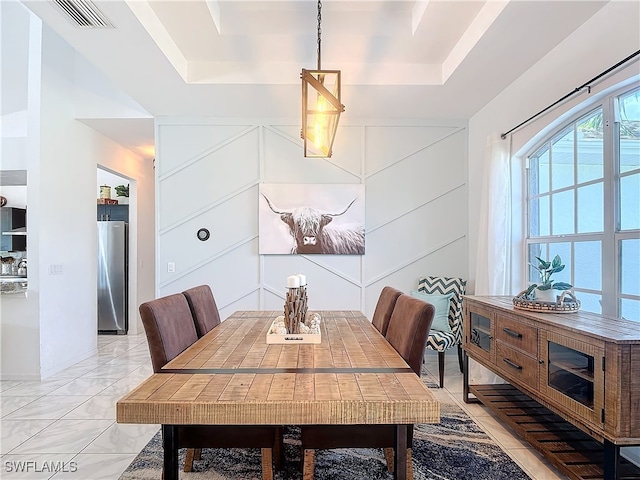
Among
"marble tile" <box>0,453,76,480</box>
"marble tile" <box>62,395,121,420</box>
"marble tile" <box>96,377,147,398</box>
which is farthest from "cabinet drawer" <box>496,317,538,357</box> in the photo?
"marble tile" <box>96,377,147,398</box>

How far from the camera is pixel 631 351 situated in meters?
1.65

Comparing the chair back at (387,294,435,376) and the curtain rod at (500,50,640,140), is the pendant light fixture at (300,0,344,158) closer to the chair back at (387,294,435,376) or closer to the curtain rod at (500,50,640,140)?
the chair back at (387,294,435,376)

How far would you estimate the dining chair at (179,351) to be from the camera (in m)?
1.71

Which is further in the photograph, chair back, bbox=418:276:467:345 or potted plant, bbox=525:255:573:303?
chair back, bbox=418:276:467:345

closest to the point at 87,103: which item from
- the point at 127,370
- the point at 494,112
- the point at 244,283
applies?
the point at 244,283

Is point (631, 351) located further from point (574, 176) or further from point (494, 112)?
point (494, 112)

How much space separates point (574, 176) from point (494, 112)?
126cm

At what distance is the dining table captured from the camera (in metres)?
1.29

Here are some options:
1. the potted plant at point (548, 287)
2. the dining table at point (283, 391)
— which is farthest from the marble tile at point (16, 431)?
the potted plant at point (548, 287)

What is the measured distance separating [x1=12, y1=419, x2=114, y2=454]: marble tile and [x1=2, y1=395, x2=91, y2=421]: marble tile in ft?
0.63

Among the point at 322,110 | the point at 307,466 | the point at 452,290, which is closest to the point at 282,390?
the point at 307,466

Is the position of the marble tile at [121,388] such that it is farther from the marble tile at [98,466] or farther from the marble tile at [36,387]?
the marble tile at [98,466]

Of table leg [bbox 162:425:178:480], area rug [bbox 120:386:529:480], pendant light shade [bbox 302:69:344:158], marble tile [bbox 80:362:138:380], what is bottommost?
marble tile [bbox 80:362:138:380]

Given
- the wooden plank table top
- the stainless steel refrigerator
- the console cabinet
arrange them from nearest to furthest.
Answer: the wooden plank table top
the console cabinet
the stainless steel refrigerator
